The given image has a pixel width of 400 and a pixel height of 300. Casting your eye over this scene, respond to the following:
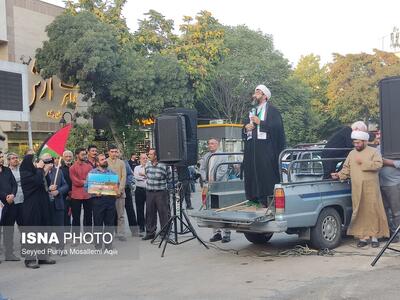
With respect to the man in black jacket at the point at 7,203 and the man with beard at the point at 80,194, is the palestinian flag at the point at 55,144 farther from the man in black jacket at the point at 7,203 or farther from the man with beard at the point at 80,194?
the man with beard at the point at 80,194

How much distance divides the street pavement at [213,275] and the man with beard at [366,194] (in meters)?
0.31

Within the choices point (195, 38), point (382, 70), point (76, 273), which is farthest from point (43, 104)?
point (382, 70)

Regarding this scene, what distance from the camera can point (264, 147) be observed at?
28.0 ft

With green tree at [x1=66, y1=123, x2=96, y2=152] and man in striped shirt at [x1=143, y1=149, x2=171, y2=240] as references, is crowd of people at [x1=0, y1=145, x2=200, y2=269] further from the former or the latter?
green tree at [x1=66, y1=123, x2=96, y2=152]

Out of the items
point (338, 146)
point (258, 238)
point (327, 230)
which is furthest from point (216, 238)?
point (338, 146)

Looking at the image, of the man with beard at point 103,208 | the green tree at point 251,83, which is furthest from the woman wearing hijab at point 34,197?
the green tree at point 251,83

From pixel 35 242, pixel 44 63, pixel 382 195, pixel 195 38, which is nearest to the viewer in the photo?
pixel 35 242

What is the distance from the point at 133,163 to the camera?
589 inches

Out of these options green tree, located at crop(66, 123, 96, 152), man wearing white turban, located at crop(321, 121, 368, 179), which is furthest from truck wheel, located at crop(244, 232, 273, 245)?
green tree, located at crop(66, 123, 96, 152)

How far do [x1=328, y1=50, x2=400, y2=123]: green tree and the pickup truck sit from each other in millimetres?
34712

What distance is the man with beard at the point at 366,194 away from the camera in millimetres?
8414

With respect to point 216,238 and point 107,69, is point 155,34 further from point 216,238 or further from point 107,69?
point 216,238

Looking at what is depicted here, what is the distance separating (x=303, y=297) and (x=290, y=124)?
3422cm

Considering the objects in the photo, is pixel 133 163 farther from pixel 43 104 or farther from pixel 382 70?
pixel 382 70
